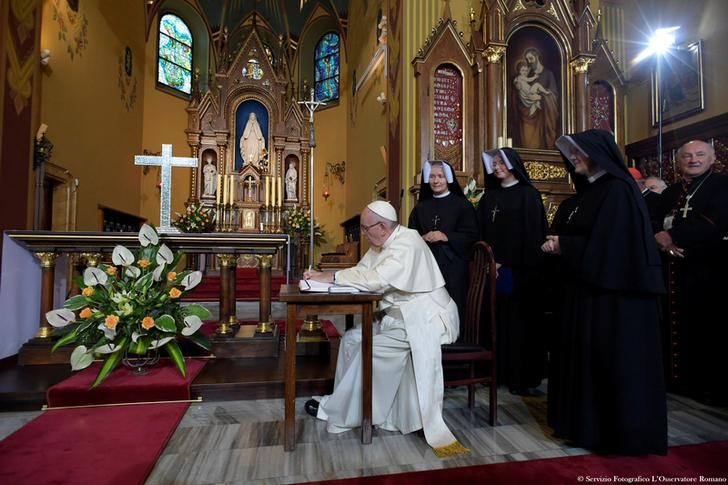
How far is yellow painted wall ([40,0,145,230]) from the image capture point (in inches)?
263

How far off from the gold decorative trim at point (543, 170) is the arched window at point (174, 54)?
33.2 feet

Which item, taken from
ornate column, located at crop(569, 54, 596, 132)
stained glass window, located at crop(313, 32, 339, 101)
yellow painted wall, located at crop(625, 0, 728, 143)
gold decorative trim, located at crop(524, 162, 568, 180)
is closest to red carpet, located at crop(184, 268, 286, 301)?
gold decorative trim, located at crop(524, 162, 568, 180)

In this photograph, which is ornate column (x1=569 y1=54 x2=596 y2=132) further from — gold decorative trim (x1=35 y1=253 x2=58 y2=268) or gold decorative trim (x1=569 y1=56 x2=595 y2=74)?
gold decorative trim (x1=35 y1=253 x2=58 y2=268)

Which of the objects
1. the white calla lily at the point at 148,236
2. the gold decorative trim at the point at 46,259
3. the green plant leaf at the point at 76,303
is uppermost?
the white calla lily at the point at 148,236

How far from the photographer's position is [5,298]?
367cm

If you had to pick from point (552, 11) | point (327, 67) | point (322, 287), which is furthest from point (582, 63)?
point (327, 67)

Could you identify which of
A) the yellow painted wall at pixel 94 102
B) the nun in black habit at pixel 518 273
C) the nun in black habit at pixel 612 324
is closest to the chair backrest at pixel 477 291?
the nun in black habit at pixel 612 324

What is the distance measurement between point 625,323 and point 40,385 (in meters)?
3.80

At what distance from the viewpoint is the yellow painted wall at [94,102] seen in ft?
21.9

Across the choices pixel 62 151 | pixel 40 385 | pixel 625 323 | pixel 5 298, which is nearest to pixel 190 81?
pixel 62 151

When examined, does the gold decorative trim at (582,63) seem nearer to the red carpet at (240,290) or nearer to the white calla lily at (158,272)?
the red carpet at (240,290)

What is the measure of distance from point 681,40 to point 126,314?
8.69 m

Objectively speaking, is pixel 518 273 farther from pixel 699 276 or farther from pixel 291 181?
pixel 291 181

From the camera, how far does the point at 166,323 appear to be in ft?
10.3
